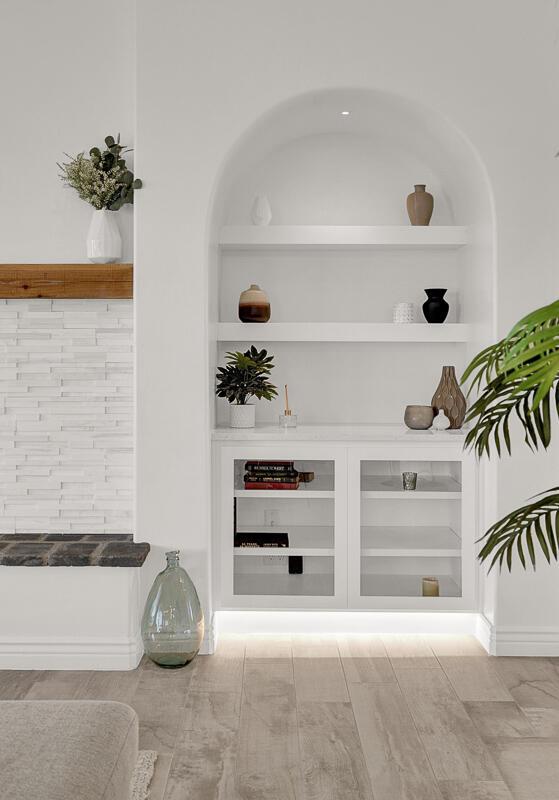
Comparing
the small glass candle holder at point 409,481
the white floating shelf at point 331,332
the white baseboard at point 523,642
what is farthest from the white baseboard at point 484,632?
the white floating shelf at point 331,332

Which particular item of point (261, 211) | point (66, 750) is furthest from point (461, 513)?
point (66, 750)

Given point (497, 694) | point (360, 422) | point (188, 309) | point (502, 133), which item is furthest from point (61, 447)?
point (502, 133)

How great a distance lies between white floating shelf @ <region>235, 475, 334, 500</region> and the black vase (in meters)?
0.92

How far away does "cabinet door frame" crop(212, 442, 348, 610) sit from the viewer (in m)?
3.45

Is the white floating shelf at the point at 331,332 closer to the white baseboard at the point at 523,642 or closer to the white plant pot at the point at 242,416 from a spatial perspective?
the white plant pot at the point at 242,416

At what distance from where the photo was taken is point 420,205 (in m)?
3.70

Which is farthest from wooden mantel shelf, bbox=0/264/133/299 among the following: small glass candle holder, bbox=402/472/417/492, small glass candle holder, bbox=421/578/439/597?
small glass candle holder, bbox=421/578/439/597

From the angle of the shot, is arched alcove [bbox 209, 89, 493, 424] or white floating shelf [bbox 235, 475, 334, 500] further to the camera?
arched alcove [bbox 209, 89, 493, 424]

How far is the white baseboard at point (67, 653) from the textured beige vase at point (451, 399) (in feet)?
5.60

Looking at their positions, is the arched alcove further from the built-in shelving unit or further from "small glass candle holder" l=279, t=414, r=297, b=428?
"small glass candle holder" l=279, t=414, r=297, b=428

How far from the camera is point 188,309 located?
3264mm

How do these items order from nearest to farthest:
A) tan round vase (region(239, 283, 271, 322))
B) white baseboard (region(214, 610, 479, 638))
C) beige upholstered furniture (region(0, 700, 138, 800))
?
beige upholstered furniture (region(0, 700, 138, 800)), white baseboard (region(214, 610, 479, 638)), tan round vase (region(239, 283, 271, 322))

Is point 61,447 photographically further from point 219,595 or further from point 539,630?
point 539,630

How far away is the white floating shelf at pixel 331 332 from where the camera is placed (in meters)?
3.59
